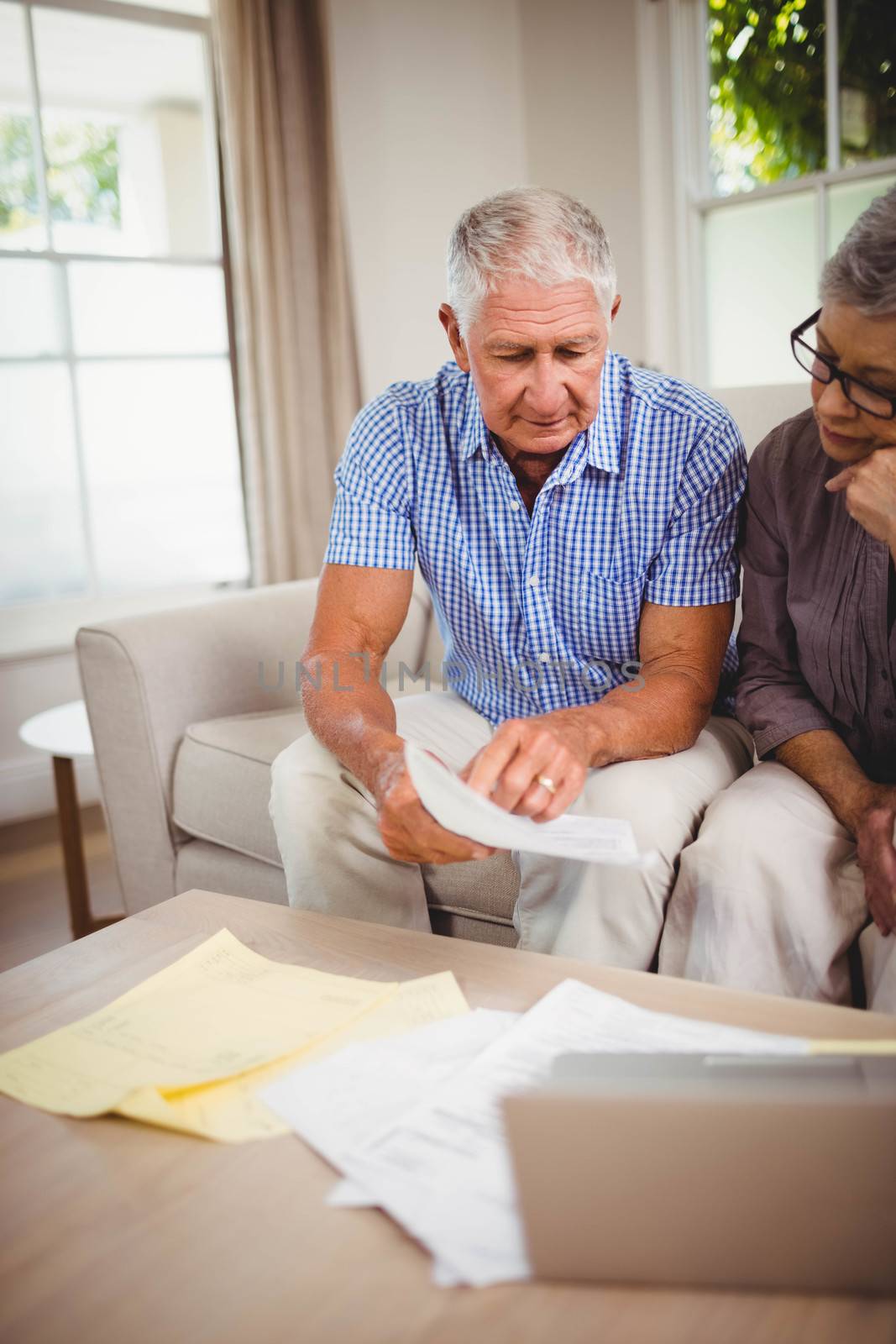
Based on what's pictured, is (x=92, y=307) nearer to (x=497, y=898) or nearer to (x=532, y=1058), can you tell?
(x=497, y=898)

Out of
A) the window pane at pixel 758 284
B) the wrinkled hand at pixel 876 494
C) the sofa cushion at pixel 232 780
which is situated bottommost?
the sofa cushion at pixel 232 780

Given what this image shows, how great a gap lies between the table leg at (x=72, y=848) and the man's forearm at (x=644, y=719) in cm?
119

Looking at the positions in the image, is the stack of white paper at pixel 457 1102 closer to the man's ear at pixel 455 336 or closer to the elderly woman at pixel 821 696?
the elderly woman at pixel 821 696

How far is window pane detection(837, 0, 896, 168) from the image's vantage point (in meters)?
2.98

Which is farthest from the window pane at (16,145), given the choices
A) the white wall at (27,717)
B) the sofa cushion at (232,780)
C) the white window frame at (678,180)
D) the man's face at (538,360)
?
the man's face at (538,360)

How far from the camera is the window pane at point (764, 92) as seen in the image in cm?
320

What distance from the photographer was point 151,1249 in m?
0.68

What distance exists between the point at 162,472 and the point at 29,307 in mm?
591

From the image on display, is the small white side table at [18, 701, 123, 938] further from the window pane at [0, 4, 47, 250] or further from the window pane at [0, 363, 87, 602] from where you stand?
the window pane at [0, 4, 47, 250]

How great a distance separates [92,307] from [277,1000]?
9.25 ft

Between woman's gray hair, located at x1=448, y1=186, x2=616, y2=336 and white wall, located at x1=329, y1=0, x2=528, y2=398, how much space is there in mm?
2223

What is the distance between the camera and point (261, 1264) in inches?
25.8

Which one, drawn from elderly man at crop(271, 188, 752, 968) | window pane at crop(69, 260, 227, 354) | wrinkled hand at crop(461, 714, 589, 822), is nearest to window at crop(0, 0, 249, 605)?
window pane at crop(69, 260, 227, 354)

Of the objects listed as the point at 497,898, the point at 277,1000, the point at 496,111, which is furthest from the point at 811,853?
the point at 496,111
